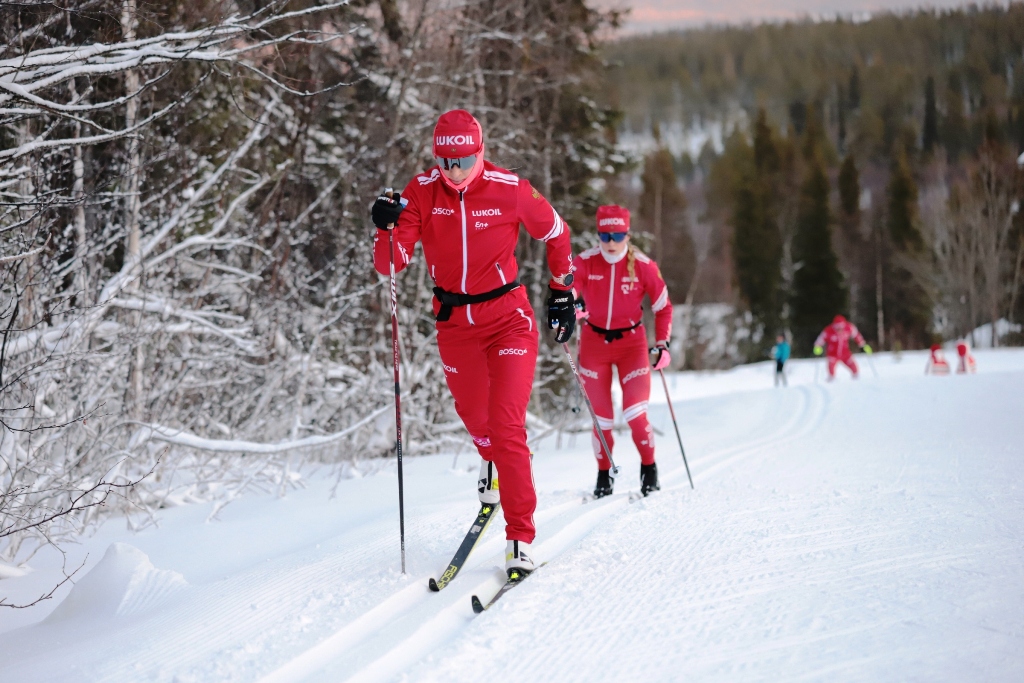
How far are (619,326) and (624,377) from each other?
387 millimetres

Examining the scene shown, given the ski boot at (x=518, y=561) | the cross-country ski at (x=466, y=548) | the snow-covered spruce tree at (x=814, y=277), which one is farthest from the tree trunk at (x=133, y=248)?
the snow-covered spruce tree at (x=814, y=277)

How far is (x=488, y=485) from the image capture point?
4.21 m

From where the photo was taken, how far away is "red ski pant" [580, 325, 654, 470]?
19.0 feet

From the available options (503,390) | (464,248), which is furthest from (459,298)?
(503,390)

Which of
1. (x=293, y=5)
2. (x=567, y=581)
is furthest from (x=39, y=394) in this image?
(x=293, y=5)

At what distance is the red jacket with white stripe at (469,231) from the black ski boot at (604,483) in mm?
2079

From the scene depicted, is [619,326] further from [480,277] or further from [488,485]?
[480,277]

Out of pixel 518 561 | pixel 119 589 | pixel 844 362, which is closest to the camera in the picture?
pixel 518 561

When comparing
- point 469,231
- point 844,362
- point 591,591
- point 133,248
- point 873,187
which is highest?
point 873,187

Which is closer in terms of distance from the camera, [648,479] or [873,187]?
[648,479]

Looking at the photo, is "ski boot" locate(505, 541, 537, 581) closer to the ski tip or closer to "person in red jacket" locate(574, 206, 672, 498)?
the ski tip

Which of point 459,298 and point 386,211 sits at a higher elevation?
point 386,211

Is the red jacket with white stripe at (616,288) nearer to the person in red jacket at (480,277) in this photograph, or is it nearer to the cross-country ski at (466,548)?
the person in red jacket at (480,277)

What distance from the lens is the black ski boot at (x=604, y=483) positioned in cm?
552
